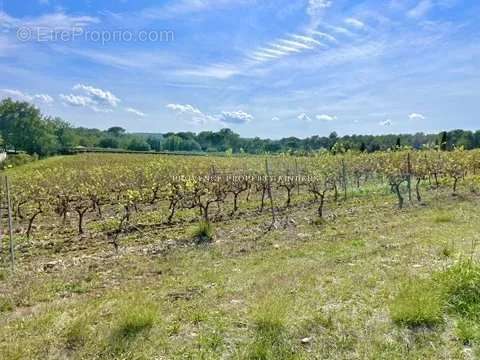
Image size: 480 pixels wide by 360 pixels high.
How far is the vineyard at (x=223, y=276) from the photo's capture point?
3.07 meters

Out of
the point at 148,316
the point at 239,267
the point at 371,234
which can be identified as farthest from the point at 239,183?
the point at 148,316

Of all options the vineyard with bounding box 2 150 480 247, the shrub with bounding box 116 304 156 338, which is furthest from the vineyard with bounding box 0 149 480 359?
the vineyard with bounding box 2 150 480 247

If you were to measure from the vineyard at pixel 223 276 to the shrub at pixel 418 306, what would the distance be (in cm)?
4

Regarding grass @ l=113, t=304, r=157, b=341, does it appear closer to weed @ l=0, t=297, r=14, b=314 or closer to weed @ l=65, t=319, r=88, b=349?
weed @ l=65, t=319, r=88, b=349

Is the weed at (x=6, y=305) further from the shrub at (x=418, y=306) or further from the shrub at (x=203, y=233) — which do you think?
the shrub at (x=418, y=306)

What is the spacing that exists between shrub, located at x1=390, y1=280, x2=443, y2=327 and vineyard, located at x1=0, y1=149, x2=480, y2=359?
43 mm

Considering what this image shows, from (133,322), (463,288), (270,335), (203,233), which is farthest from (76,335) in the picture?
(203,233)

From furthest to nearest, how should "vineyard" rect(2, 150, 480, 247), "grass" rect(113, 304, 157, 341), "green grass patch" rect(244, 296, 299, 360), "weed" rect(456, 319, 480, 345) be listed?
"vineyard" rect(2, 150, 480, 247), "grass" rect(113, 304, 157, 341), "weed" rect(456, 319, 480, 345), "green grass patch" rect(244, 296, 299, 360)

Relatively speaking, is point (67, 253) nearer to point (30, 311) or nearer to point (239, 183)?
point (30, 311)

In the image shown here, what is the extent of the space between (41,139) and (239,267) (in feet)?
182

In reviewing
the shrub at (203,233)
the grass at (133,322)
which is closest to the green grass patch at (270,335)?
the grass at (133,322)

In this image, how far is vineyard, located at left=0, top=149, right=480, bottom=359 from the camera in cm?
307

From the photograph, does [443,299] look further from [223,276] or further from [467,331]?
[223,276]

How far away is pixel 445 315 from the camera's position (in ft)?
11.1
